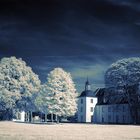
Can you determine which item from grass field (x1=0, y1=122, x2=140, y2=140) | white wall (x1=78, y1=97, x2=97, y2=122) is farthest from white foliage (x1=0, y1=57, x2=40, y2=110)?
white wall (x1=78, y1=97, x2=97, y2=122)

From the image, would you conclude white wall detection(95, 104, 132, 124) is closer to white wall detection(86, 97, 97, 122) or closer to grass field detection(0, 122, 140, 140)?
white wall detection(86, 97, 97, 122)

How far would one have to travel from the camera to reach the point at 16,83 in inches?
2549

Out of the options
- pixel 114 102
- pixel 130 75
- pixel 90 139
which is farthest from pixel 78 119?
pixel 90 139

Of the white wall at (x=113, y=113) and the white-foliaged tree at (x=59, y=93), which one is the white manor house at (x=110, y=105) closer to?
the white wall at (x=113, y=113)

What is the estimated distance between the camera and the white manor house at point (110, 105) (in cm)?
7231

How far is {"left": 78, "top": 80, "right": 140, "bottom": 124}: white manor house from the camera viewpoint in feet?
237

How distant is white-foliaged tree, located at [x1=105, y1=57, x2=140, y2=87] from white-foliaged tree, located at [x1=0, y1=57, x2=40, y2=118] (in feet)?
44.2

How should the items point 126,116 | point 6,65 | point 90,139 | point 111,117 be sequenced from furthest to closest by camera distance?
point 111,117 < point 126,116 < point 6,65 < point 90,139

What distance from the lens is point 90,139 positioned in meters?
23.4

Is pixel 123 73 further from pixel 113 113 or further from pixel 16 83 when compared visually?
pixel 113 113

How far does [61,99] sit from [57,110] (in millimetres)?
2031

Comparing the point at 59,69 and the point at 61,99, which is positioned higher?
the point at 59,69

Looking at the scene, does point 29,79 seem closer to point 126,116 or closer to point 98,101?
point 126,116

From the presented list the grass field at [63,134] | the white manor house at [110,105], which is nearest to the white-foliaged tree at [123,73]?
the white manor house at [110,105]
